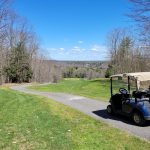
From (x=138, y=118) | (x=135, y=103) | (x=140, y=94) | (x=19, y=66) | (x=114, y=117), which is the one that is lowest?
(x=114, y=117)

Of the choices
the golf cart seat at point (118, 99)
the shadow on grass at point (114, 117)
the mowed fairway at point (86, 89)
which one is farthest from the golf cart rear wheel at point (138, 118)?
the mowed fairway at point (86, 89)

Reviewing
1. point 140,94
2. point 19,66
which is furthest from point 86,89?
point 19,66

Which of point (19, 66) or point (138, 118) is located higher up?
point (19, 66)

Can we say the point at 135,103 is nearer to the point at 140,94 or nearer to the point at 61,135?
the point at 140,94

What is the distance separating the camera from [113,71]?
66812 mm

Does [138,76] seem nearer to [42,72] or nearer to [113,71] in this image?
[113,71]

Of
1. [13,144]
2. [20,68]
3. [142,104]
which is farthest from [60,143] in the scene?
[20,68]

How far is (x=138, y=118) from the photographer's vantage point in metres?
10.4

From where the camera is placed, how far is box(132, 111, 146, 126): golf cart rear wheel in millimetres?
10188

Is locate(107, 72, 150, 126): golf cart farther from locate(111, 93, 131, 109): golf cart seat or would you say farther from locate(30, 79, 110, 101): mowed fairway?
locate(30, 79, 110, 101): mowed fairway

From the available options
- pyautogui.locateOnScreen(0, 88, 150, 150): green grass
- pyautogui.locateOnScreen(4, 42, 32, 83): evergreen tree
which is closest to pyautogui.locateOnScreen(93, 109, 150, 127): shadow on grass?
pyautogui.locateOnScreen(0, 88, 150, 150): green grass

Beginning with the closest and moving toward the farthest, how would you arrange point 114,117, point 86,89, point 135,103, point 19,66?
1. point 135,103
2. point 114,117
3. point 86,89
4. point 19,66

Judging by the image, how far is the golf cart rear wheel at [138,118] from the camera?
10.2m

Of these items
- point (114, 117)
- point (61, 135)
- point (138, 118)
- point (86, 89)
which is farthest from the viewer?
point (86, 89)
